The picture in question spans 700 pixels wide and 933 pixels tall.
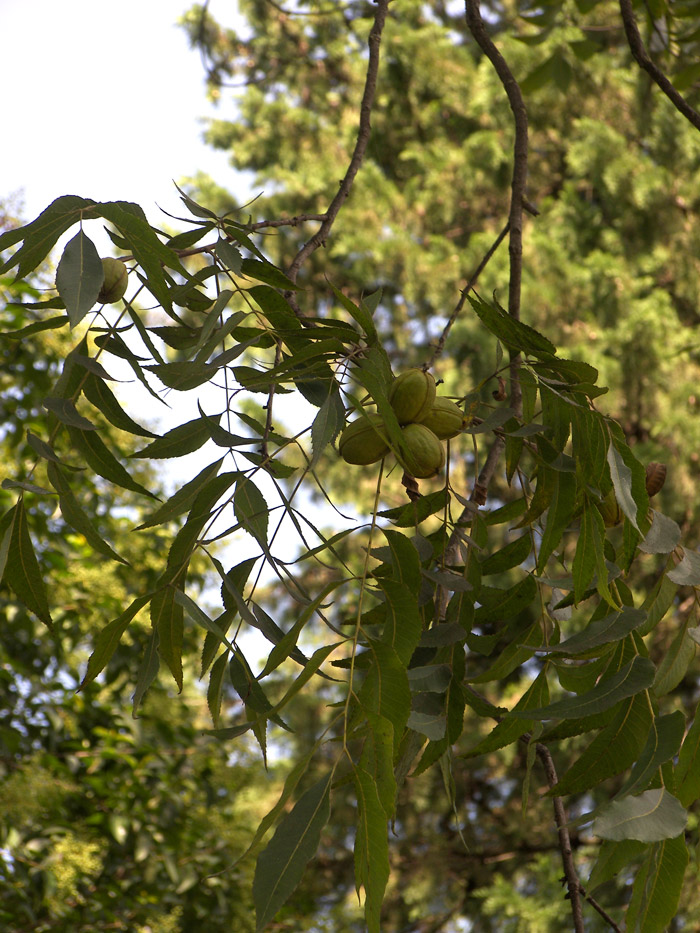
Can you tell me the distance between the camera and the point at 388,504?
5.11 meters

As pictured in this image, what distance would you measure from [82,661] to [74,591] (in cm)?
21

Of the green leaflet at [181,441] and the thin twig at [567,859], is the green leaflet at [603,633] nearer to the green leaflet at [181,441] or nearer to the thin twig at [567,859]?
the thin twig at [567,859]

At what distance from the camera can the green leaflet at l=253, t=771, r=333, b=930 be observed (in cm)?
39

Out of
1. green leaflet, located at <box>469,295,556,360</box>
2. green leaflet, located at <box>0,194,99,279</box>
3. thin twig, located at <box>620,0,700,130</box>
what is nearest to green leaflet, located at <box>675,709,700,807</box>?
green leaflet, located at <box>469,295,556,360</box>

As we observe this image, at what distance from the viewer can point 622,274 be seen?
4766 millimetres

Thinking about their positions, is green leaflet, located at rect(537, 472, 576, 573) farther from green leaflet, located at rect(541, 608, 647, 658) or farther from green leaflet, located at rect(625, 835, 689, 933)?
green leaflet, located at rect(625, 835, 689, 933)

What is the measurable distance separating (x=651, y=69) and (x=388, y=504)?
13.8ft

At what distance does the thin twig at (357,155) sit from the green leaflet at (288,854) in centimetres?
36

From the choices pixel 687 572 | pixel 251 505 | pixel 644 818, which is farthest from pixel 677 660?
pixel 251 505

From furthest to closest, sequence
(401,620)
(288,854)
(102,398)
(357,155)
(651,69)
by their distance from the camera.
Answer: (651,69) → (357,155) → (102,398) → (401,620) → (288,854)

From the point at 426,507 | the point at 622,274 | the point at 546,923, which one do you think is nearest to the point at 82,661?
the point at 426,507

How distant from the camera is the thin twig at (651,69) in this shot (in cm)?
88

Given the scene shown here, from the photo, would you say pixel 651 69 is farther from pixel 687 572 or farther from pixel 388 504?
pixel 388 504

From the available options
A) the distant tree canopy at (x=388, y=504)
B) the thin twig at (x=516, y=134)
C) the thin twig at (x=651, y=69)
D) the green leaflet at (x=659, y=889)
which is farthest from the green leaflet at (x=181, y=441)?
the thin twig at (x=651, y=69)
